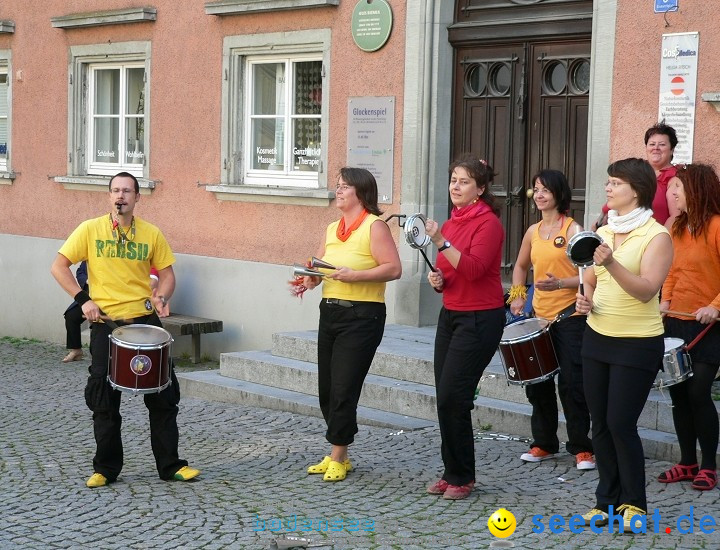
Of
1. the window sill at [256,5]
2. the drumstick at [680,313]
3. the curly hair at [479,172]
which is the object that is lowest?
the drumstick at [680,313]

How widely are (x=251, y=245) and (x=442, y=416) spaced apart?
615 cm

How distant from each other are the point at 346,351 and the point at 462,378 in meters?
0.82

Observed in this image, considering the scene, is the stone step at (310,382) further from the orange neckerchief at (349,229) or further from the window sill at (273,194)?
the orange neckerchief at (349,229)

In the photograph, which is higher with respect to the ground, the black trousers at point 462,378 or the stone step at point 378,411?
the black trousers at point 462,378

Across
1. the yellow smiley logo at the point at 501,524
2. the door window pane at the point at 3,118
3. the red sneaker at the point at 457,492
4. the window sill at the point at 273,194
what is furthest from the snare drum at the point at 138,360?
the door window pane at the point at 3,118

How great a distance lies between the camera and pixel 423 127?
35.2 feet

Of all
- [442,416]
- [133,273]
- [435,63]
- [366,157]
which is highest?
[435,63]

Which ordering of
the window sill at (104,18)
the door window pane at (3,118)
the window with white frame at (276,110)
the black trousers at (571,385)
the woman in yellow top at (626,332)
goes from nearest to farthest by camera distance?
the woman in yellow top at (626,332) < the black trousers at (571,385) < the window with white frame at (276,110) < the window sill at (104,18) < the door window pane at (3,118)

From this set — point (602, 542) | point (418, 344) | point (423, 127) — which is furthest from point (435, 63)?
point (602, 542)

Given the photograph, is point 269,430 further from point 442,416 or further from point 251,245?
point 251,245

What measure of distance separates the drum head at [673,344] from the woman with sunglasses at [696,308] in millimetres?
225

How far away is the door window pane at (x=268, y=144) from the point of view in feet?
40.2

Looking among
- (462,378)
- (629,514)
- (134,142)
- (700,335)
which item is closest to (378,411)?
(462,378)

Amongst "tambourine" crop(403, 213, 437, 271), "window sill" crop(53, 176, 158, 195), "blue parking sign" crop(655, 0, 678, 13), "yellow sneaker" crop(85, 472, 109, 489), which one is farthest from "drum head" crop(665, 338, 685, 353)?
"window sill" crop(53, 176, 158, 195)
